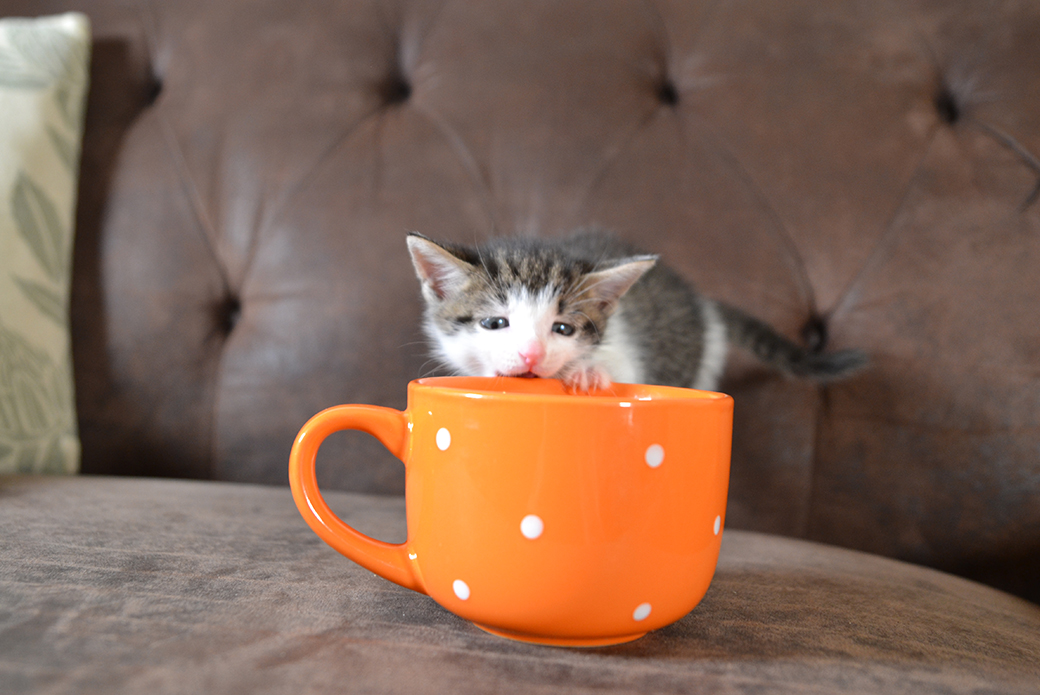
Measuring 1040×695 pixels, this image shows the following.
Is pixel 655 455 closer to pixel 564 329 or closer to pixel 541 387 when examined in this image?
pixel 541 387

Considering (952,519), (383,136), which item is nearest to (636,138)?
(383,136)

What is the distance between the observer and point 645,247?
945 millimetres

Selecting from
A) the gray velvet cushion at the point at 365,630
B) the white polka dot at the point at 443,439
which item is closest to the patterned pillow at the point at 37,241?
the gray velvet cushion at the point at 365,630

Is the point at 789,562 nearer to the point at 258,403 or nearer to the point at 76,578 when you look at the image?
the point at 76,578

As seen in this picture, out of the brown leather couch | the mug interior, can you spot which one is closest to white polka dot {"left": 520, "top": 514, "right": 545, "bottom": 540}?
the mug interior

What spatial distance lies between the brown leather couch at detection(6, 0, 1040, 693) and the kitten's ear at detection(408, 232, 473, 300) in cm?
7

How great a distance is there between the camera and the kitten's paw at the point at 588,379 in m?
0.64

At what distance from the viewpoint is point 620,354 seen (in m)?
0.88

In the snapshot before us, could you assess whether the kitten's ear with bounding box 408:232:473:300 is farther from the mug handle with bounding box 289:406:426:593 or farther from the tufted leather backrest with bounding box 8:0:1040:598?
the mug handle with bounding box 289:406:426:593

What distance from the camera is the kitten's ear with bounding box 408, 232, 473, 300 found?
802 mm

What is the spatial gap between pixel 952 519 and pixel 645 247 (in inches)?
21.2

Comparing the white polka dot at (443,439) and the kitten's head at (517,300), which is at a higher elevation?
the kitten's head at (517,300)

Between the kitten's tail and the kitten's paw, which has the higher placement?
the kitten's tail

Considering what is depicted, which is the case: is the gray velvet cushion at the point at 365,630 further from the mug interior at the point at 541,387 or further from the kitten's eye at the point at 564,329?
the kitten's eye at the point at 564,329
